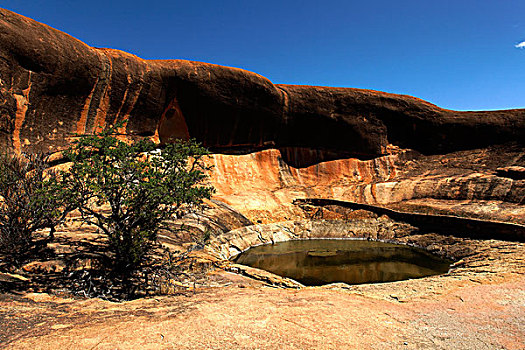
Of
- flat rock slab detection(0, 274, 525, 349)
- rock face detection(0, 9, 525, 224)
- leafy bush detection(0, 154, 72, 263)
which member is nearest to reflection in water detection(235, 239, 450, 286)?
rock face detection(0, 9, 525, 224)

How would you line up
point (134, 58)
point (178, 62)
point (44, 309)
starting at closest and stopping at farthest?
1. point (44, 309)
2. point (134, 58)
3. point (178, 62)

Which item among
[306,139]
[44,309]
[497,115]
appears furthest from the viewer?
[306,139]

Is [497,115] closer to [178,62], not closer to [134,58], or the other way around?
[178,62]

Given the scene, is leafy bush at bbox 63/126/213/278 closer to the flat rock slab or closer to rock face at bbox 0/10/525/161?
the flat rock slab

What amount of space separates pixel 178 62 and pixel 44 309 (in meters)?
20.1

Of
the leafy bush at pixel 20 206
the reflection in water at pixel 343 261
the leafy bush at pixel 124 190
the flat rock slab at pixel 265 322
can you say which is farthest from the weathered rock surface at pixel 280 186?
the leafy bush at pixel 124 190

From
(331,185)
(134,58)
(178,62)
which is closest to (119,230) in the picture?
(134,58)

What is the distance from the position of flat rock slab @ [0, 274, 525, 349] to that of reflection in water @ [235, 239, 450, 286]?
18.3 feet

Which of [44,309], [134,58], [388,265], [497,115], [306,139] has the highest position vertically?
[134,58]

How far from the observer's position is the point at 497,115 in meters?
25.6

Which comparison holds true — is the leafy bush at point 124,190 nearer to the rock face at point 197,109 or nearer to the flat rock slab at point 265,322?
the flat rock slab at point 265,322

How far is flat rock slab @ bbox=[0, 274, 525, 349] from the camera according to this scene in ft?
12.9

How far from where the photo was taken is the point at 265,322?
15.7 ft

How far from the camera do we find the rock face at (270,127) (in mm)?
15633
